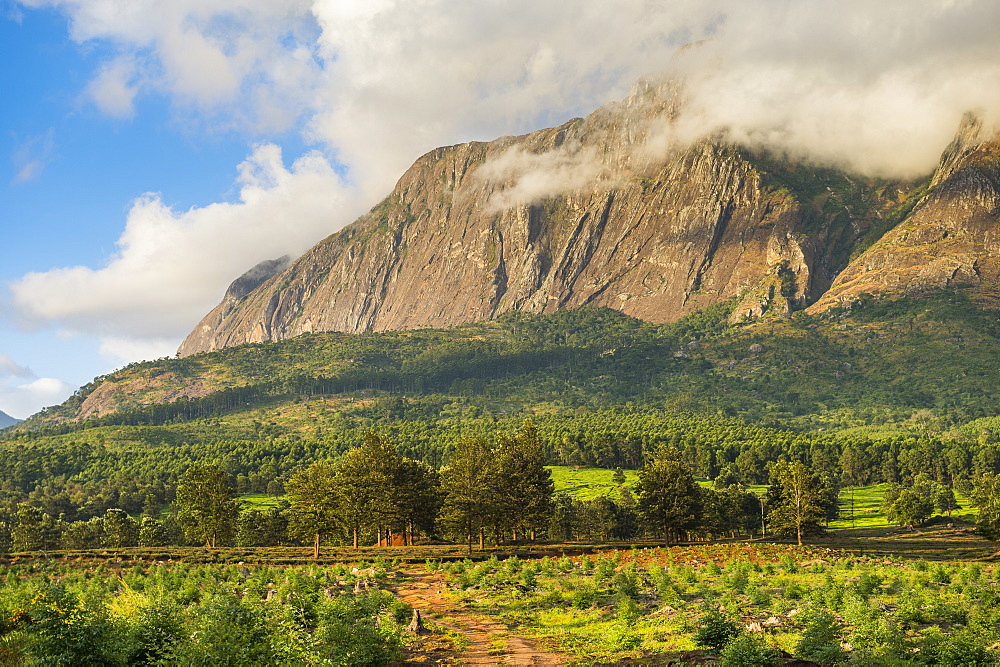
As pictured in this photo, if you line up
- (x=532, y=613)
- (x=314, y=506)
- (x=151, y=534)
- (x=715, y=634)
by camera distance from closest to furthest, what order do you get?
1. (x=715, y=634)
2. (x=532, y=613)
3. (x=314, y=506)
4. (x=151, y=534)

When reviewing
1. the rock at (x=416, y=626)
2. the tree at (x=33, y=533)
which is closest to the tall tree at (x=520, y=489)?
the rock at (x=416, y=626)

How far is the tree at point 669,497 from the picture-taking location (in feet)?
329

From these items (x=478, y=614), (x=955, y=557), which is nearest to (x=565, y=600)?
(x=478, y=614)

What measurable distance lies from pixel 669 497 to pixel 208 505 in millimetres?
67675

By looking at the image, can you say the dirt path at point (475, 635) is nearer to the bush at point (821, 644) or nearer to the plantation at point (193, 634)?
the plantation at point (193, 634)

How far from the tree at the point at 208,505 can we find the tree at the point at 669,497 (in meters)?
62.0

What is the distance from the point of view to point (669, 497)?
10075 centimetres

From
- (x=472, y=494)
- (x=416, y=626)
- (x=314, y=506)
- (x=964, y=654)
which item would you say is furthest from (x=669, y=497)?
(x=964, y=654)

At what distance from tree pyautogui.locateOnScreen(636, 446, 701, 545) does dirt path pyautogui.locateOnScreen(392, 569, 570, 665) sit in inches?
1979

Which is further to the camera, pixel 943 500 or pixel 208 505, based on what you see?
Answer: pixel 943 500

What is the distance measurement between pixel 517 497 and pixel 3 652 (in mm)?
69966

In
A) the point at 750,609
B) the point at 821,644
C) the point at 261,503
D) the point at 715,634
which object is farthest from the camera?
the point at 261,503

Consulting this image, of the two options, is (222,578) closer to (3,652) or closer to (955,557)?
(3,652)

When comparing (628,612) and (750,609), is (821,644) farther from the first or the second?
(750,609)
